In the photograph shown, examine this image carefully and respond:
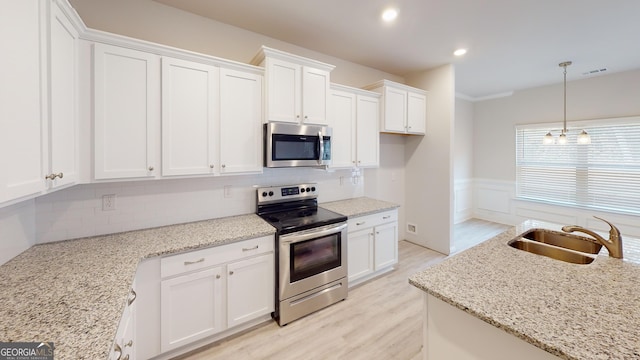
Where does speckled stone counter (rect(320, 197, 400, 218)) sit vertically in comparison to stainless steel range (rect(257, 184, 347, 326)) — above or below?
above

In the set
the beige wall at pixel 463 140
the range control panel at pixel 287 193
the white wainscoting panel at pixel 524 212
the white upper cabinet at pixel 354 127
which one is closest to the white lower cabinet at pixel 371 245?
the range control panel at pixel 287 193

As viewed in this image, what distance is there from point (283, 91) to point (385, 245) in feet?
7.40

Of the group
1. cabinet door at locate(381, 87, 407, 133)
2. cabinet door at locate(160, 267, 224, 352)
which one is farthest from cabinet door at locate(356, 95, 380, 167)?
cabinet door at locate(160, 267, 224, 352)

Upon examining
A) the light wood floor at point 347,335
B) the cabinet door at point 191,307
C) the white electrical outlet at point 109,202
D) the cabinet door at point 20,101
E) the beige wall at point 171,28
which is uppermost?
the beige wall at point 171,28

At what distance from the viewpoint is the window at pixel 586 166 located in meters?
4.12

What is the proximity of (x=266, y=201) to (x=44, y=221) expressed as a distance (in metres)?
1.71

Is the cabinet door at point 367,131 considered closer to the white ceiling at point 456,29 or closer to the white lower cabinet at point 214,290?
the white ceiling at point 456,29

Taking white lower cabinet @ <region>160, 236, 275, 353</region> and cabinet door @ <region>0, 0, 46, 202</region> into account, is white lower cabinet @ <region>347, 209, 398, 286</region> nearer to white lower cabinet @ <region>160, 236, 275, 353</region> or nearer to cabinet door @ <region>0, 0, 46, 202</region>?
white lower cabinet @ <region>160, 236, 275, 353</region>

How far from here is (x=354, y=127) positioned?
3.30m

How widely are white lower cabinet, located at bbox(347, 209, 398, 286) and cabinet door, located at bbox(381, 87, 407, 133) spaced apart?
1237 mm

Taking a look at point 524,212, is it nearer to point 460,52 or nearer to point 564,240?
point 460,52

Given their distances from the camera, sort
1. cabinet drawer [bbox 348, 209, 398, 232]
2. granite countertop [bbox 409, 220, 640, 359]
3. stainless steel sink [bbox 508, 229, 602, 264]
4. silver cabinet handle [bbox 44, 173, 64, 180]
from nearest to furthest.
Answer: granite countertop [bbox 409, 220, 640, 359]
silver cabinet handle [bbox 44, 173, 64, 180]
stainless steel sink [bbox 508, 229, 602, 264]
cabinet drawer [bbox 348, 209, 398, 232]

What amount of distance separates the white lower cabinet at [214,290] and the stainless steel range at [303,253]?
132 millimetres

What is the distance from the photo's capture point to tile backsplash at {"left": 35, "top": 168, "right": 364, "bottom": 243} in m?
1.90
